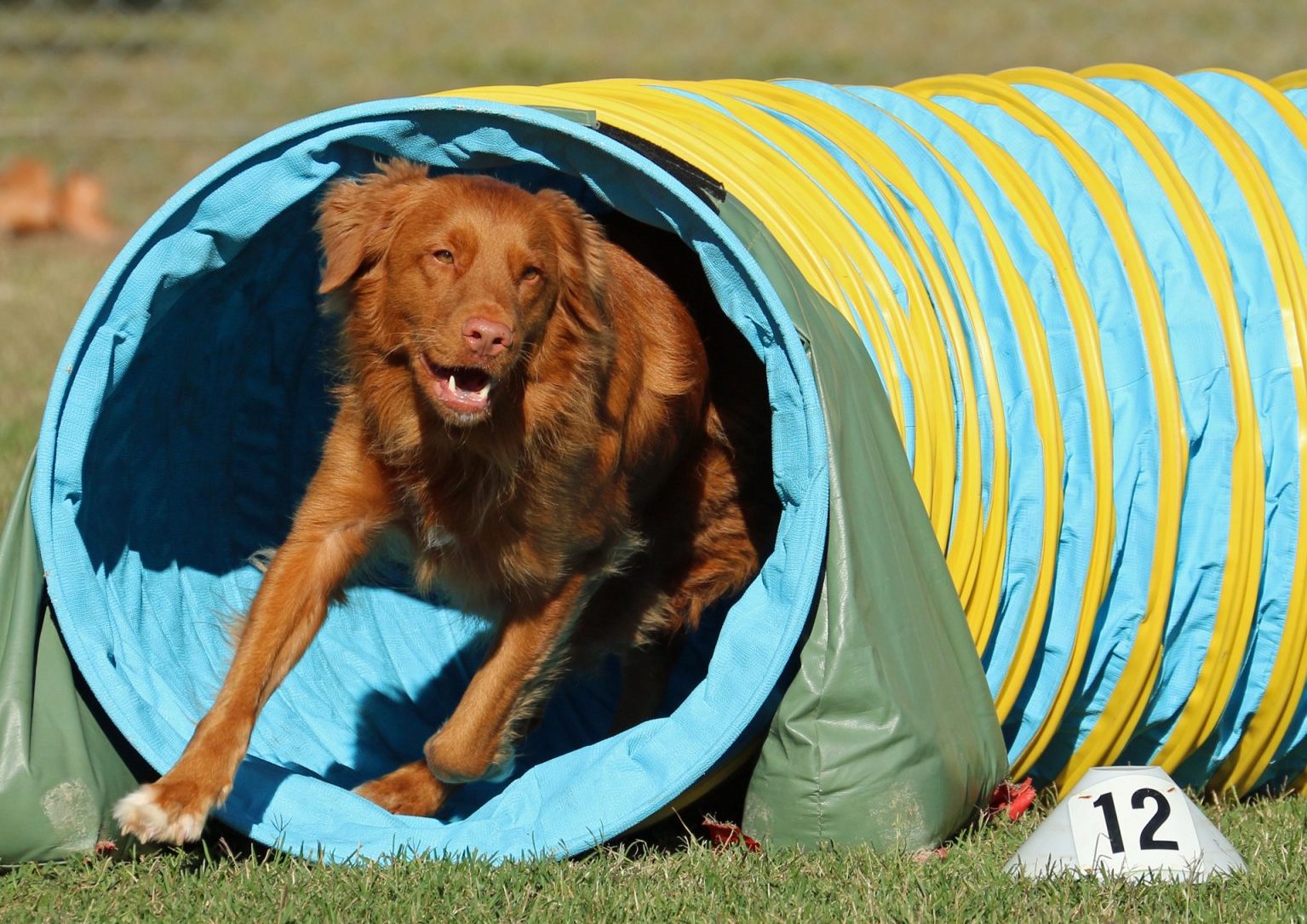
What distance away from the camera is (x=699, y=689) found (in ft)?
12.9

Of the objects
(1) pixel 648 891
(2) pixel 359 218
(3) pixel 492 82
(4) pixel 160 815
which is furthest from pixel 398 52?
(1) pixel 648 891

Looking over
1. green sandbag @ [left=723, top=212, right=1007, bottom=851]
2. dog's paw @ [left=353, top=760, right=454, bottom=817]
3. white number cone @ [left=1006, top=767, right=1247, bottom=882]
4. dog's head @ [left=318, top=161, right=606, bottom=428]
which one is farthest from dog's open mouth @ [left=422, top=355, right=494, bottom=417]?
white number cone @ [left=1006, top=767, right=1247, bottom=882]

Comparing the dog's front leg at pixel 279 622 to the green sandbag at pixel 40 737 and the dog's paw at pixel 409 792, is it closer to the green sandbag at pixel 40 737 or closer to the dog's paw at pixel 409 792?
the green sandbag at pixel 40 737

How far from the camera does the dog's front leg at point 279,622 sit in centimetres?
369

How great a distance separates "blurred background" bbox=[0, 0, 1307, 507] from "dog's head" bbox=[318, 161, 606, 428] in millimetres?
8909

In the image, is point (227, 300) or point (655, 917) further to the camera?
point (227, 300)

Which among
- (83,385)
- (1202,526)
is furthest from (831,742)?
(83,385)

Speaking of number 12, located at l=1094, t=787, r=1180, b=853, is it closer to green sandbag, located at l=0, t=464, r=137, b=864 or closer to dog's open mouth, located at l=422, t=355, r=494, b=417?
dog's open mouth, located at l=422, t=355, r=494, b=417

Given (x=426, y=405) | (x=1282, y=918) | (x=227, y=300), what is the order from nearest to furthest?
1. (x=1282, y=918)
2. (x=426, y=405)
3. (x=227, y=300)

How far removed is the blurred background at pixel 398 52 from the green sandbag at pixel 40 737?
29.1 feet

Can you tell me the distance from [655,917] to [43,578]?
166 centimetres

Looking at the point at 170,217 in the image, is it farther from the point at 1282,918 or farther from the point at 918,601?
the point at 1282,918

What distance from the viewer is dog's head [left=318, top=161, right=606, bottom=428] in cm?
380

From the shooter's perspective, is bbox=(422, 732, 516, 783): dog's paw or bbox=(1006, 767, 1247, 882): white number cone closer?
bbox=(1006, 767, 1247, 882): white number cone
